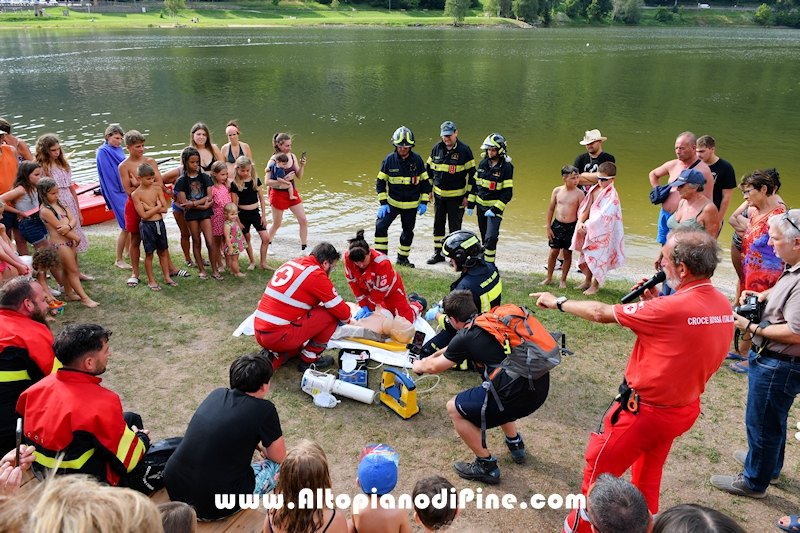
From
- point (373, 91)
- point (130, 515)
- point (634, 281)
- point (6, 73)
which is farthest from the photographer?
A: point (6, 73)

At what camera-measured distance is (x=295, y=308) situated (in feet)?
18.7

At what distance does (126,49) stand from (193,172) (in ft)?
152

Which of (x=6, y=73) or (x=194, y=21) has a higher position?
(x=194, y=21)

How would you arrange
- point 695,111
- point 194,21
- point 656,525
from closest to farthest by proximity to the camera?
point 656,525 → point 695,111 → point 194,21

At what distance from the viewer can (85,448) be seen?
11.7 feet

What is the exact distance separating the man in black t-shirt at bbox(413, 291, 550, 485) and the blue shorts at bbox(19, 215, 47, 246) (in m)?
5.86

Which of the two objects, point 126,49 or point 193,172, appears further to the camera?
point 126,49

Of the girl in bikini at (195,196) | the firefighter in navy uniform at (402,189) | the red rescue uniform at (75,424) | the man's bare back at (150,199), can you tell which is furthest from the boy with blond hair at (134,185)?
the red rescue uniform at (75,424)

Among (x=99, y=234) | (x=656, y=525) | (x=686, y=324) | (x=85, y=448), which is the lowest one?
(x=99, y=234)

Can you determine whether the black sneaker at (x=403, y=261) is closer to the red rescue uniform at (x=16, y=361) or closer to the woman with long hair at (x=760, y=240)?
the woman with long hair at (x=760, y=240)

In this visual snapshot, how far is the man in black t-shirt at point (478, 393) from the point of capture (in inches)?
166

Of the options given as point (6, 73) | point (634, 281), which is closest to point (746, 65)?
point (634, 281)

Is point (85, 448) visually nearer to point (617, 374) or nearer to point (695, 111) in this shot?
point (617, 374)

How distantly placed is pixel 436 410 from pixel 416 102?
23488 mm
